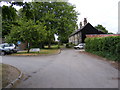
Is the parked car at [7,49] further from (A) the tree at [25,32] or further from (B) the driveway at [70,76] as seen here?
(B) the driveway at [70,76]

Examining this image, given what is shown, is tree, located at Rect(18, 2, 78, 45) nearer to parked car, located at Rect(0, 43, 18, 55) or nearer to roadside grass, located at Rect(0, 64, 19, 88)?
parked car, located at Rect(0, 43, 18, 55)

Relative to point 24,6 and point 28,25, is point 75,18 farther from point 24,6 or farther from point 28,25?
point 24,6

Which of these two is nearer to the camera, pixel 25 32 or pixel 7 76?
pixel 7 76

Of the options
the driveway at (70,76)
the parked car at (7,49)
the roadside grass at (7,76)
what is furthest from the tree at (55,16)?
the roadside grass at (7,76)

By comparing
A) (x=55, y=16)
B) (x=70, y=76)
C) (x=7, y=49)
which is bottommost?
(x=70, y=76)

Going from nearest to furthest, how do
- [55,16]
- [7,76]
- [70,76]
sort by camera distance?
1. [7,76]
2. [70,76]
3. [55,16]

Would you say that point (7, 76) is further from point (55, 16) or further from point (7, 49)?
point (55, 16)

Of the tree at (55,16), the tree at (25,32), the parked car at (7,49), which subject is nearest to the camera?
the tree at (25,32)

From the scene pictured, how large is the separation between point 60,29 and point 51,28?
271cm

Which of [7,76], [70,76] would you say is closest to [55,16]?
[70,76]

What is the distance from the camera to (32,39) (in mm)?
20719

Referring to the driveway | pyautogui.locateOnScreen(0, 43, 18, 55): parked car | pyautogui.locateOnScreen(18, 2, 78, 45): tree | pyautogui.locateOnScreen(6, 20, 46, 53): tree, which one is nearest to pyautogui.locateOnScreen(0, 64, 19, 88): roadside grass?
the driveway

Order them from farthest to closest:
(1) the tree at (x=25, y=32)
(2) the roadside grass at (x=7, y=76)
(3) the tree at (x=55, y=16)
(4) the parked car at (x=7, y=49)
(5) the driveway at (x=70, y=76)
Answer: (3) the tree at (x=55, y=16)
(4) the parked car at (x=7, y=49)
(1) the tree at (x=25, y=32)
(2) the roadside grass at (x=7, y=76)
(5) the driveway at (x=70, y=76)

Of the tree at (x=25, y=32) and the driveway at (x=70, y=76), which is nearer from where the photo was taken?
the driveway at (x=70, y=76)
